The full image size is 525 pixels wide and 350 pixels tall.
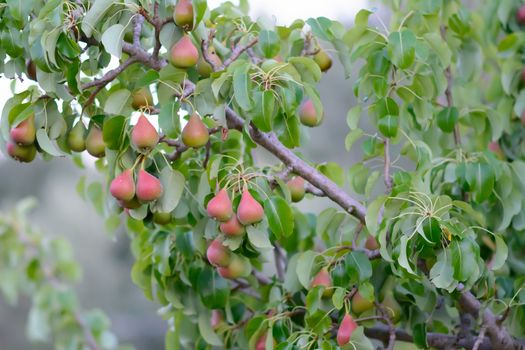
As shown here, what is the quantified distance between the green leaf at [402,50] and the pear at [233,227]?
1.30 ft

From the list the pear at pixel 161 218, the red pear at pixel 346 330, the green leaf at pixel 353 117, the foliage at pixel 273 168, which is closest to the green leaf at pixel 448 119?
the foliage at pixel 273 168

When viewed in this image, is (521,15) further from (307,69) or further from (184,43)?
(184,43)

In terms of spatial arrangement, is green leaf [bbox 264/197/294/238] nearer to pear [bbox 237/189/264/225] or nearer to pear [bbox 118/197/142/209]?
pear [bbox 237/189/264/225]

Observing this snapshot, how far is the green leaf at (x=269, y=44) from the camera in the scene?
4.89 ft

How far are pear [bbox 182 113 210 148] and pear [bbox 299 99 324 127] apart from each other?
0.21 meters

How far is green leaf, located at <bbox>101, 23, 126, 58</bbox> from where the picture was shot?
4.32 feet

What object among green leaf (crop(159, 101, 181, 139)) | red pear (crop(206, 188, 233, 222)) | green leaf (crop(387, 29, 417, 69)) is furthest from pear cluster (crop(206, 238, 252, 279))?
green leaf (crop(387, 29, 417, 69))

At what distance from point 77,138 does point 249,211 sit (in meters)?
0.32

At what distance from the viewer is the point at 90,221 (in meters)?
6.11

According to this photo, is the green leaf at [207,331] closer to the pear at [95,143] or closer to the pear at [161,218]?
the pear at [161,218]

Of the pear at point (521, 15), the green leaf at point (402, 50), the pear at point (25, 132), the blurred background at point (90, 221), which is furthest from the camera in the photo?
the blurred background at point (90, 221)

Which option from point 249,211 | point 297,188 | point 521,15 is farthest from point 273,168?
point 521,15

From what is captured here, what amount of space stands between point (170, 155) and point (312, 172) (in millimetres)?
241

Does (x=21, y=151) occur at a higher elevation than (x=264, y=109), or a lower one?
lower
